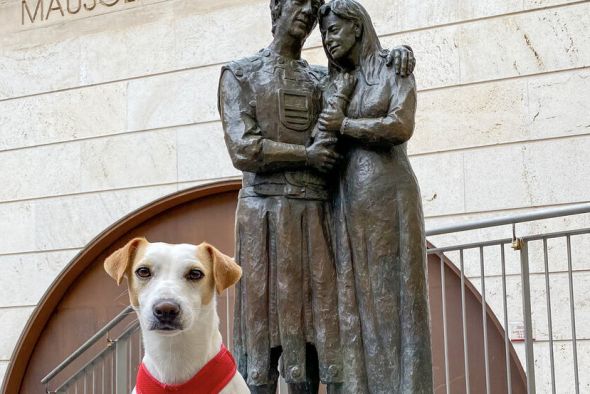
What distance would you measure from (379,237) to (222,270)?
749 mm

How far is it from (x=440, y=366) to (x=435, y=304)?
0.51 metres

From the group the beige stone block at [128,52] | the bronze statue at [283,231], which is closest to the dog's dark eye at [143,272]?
the bronze statue at [283,231]

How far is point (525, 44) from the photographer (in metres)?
8.42

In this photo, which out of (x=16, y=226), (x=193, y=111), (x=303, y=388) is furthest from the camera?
(x=16, y=226)

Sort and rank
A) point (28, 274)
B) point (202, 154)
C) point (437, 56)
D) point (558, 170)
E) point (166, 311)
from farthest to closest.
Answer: point (28, 274)
point (202, 154)
point (437, 56)
point (558, 170)
point (166, 311)

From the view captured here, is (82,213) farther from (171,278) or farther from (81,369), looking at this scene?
(171,278)

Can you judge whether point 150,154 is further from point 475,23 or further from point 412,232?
point 412,232

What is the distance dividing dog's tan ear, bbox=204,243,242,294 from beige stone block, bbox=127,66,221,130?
223 inches

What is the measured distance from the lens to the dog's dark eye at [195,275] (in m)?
4.01

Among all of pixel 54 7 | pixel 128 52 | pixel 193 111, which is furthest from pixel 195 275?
pixel 54 7

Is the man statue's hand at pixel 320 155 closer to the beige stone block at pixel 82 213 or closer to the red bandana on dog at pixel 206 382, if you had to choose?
the red bandana on dog at pixel 206 382

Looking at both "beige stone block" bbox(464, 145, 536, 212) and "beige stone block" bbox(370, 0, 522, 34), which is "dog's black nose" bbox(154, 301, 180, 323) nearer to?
"beige stone block" bbox(464, 145, 536, 212)

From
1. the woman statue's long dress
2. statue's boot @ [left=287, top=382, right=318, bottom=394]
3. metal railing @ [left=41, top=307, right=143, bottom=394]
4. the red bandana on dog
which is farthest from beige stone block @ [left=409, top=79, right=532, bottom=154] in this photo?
the red bandana on dog

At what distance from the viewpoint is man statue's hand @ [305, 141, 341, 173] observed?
448 cm
